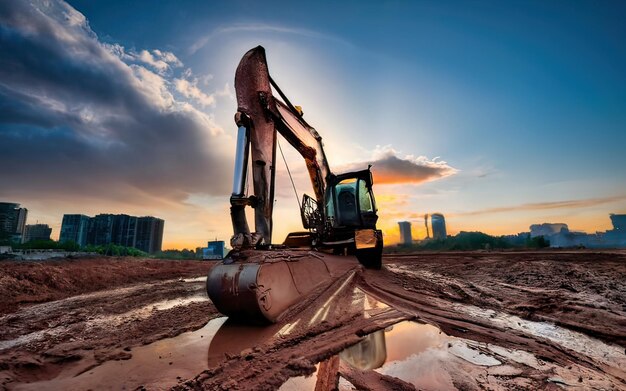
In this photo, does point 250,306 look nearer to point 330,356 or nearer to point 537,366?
point 330,356

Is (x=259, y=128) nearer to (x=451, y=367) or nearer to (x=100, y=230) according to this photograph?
(x=451, y=367)

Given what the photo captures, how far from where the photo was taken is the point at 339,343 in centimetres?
252

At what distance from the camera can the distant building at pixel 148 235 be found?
53906 mm

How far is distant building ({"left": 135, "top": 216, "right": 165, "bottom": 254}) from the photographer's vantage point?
5391 centimetres

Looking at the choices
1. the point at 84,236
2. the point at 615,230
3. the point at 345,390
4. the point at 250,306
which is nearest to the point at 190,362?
the point at 250,306

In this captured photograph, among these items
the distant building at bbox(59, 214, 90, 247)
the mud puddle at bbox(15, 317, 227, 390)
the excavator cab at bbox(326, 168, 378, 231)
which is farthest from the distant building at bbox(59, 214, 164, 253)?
the mud puddle at bbox(15, 317, 227, 390)

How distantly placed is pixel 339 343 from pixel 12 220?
237 feet

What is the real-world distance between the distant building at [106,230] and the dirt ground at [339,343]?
5704cm

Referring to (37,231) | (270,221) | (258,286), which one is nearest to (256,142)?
(270,221)

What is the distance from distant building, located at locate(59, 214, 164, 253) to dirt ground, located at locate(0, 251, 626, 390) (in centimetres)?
5704

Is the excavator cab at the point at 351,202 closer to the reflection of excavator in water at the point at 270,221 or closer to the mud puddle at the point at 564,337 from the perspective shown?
the reflection of excavator in water at the point at 270,221

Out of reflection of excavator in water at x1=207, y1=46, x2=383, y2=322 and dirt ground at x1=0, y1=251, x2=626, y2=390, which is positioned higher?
reflection of excavator in water at x1=207, y1=46, x2=383, y2=322

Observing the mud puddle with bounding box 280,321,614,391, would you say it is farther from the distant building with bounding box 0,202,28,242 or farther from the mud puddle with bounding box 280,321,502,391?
the distant building with bounding box 0,202,28,242

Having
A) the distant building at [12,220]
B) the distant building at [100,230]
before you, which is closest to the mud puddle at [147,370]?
the distant building at [100,230]
